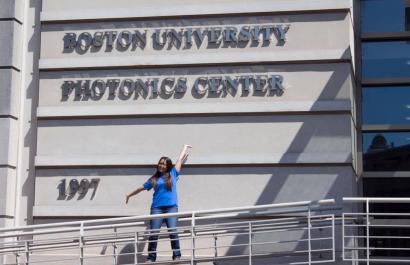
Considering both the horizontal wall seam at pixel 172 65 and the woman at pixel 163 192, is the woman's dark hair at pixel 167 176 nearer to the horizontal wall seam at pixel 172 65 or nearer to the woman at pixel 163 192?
the woman at pixel 163 192

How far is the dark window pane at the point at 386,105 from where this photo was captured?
1493 cm

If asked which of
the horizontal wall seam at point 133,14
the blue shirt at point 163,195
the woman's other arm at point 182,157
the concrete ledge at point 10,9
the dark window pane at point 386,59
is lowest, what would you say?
the blue shirt at point 163,195

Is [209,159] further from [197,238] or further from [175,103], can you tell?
[197,238]

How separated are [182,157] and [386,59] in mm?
4416

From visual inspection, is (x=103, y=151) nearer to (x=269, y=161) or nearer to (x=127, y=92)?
(x=127, y=92)

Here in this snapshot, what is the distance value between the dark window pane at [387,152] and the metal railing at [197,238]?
2406mm

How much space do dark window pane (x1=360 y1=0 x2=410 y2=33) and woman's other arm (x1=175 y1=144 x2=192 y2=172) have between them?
4.24 metres

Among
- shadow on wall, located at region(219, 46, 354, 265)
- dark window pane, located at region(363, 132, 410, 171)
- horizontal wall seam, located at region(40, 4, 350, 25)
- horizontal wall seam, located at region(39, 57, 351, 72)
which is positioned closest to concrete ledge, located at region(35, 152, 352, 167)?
shadow on wall, located at region(219, 46, 354, 265)

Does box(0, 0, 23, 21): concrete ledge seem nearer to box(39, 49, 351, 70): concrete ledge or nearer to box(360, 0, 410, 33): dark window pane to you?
box(39, 49, 351, 70): concrete ledge

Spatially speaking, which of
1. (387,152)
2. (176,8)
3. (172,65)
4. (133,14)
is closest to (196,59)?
(172,65)

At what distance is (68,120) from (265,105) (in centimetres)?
341

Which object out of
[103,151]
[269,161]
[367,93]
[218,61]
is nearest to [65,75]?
[103,151]

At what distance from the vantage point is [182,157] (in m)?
13.5

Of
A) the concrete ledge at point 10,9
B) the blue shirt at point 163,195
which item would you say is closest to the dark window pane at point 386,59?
the blue shirt at point 163,195
